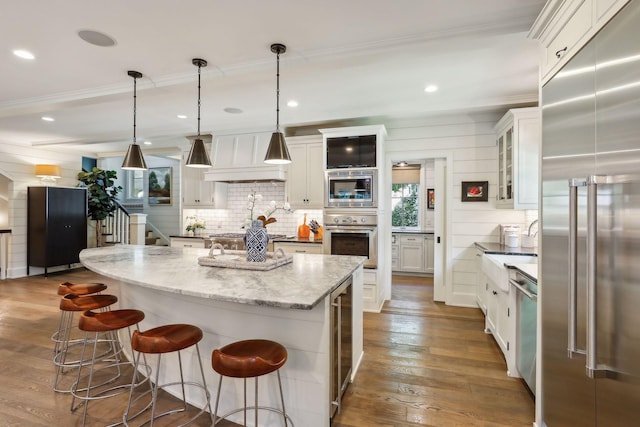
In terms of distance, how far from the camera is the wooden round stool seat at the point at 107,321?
6.76 feet

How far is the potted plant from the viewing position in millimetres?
6988

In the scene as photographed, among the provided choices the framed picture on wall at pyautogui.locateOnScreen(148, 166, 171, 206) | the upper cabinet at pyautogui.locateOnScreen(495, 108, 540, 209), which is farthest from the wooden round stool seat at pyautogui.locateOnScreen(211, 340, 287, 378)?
the framed picture on wall at pyautogui.locateOnScreen(148, 166, 171, 206)

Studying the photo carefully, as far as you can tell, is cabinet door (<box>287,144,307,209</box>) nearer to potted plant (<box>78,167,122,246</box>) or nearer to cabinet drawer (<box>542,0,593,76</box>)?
cabinet drawer (<box>542,0,593,76</box>)

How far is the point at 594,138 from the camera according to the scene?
1.34 m

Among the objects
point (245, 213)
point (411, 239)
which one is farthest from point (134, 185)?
point (411, 239)

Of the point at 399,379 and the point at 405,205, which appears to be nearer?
the point at 399,379

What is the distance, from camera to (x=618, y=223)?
1177mm

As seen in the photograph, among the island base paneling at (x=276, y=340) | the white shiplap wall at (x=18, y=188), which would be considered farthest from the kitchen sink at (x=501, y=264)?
the white shiplap wall at (x=18, y=188)

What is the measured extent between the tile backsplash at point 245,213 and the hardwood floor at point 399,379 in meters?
1.97

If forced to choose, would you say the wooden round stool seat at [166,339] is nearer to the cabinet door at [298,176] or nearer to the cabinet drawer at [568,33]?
the cabinet drawer at [568,33]

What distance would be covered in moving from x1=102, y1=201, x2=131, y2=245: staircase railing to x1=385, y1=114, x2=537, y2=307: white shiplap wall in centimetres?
672

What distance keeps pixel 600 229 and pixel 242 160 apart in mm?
4552

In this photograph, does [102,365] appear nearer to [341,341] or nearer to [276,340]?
[276,340]

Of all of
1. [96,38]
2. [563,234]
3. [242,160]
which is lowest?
[563,234]
